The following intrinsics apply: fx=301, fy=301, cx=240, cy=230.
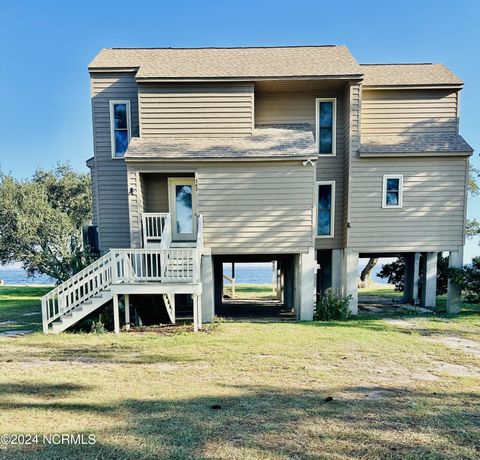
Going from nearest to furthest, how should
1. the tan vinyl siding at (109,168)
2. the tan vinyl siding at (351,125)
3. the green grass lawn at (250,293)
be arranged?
the tan vinyl siding at (351,125)
the tan vinyl siding at (109,168)
the green grass lawn at (250,293)

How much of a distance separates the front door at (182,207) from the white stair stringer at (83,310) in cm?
301

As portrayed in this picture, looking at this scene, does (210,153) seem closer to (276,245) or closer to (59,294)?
(276,245)

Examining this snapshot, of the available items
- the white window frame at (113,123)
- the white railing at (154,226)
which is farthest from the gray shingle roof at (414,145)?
the white window frame at (113,123)

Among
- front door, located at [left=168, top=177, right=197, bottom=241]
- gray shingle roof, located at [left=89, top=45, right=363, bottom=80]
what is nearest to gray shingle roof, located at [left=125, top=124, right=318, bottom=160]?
front door, located at [left=168, top=177, right=197, bottom=241]

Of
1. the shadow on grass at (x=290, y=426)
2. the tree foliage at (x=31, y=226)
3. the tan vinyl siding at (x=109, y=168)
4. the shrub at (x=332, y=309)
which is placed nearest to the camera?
the shadow on grass at (x=290, y=426)

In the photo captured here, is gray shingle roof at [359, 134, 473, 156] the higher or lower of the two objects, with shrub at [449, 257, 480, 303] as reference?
higher

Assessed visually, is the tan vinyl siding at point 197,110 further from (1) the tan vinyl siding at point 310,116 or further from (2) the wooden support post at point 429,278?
(2) the wooden support post at point 429,278

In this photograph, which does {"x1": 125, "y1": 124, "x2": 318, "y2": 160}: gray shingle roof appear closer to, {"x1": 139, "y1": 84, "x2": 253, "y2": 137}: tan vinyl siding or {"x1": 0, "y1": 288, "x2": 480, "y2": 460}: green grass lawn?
{"x1": 139, "y1": 84, "x2": 253, "y2": 137}: tan vinyl siding

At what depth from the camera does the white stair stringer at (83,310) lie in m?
7.43

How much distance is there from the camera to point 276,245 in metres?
9.12

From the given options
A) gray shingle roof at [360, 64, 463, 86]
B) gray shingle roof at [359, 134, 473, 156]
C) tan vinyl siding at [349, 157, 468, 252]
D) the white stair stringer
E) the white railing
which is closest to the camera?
the white stair stringer

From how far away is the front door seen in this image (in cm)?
991

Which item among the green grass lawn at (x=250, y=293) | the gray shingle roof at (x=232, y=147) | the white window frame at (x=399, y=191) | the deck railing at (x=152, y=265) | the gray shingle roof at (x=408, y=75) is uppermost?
the gray shingle roof at (x=408, y=75)

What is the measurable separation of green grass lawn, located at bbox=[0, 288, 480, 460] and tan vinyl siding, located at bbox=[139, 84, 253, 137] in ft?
20.8
